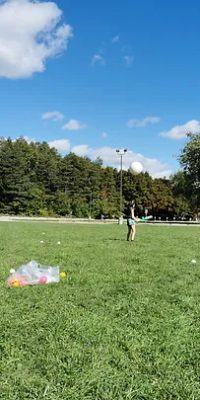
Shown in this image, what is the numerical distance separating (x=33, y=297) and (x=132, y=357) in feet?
8.54

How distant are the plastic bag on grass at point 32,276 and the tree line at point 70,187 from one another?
178ft

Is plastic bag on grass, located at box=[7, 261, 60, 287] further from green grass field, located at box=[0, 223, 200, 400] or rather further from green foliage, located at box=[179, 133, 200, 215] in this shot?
green foliage, located at box=[179, 133, 200, 215]

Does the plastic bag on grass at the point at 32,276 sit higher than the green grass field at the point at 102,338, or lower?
higher

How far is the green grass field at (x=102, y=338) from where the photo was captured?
12.6ft

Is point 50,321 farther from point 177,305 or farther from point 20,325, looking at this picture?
point 177,305

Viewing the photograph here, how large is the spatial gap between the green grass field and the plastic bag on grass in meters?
0.19

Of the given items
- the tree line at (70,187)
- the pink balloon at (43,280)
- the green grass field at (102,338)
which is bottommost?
the green grass field at (102,338)

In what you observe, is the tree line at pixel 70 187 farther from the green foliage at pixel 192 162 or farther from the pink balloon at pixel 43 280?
the pink balloon at pixel 43 280

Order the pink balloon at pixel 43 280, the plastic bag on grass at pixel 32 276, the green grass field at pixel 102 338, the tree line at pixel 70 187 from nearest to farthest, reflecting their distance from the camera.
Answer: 1. the green grass field at pixel 102 338
2. the plastic bag on grass at pixel 32 276
3. the pink balloon at pixel 43 280
4. the tree line at pixel 70 187

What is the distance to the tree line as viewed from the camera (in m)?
A: 79.2

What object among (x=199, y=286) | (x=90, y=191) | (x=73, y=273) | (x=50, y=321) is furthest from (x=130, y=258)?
(x=90, y=191)

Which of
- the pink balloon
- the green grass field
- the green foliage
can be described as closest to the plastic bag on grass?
the pink balloon

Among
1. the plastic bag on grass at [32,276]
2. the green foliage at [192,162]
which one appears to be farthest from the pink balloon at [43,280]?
the green foliage at [192,162]

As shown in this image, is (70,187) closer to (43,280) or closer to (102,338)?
(43,280)
